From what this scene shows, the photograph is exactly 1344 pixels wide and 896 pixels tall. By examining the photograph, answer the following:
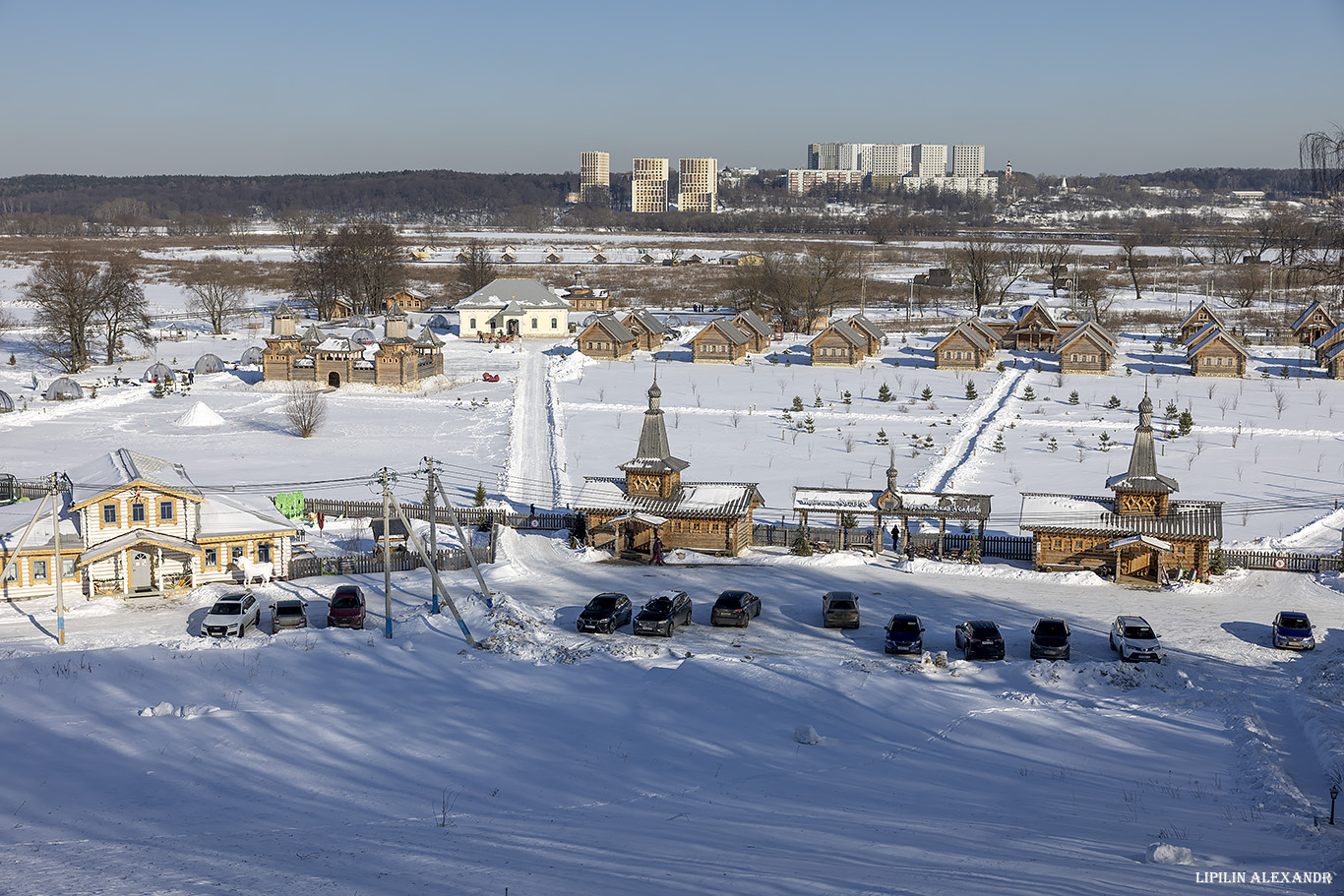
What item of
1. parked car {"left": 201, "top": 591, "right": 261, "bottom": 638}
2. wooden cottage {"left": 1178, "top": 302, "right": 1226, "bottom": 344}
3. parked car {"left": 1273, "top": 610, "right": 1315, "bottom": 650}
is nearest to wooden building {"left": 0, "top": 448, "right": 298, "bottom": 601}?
parked car {"left": 201, "top": 591, "right": 261, "bottom": 638}

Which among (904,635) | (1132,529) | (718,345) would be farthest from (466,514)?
(718,345)

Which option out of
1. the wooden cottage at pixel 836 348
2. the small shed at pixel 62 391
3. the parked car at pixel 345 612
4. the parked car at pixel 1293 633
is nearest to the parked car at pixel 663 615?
the parked car at pixel 345 612

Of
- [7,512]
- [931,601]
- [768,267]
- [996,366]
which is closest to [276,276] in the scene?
[768,267]

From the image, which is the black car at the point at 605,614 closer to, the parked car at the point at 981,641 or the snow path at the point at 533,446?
the parked car at the point at 981,641

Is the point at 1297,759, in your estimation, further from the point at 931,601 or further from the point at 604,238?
the point at 604,238

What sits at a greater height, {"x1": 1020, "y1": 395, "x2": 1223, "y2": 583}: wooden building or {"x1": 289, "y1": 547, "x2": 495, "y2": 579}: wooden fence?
{"x1": 1020, "y1": 395, "x2": 1223, "y2": 583}: wooden building

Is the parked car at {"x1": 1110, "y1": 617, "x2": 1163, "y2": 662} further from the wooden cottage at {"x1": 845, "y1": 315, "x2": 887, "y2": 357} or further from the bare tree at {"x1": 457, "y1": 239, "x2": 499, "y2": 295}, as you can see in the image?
the bare tree at {"x1": 457, "y1": 239, "x2": 499, "y2": 295}

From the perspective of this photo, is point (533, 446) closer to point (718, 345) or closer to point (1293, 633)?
point (718, 345)
